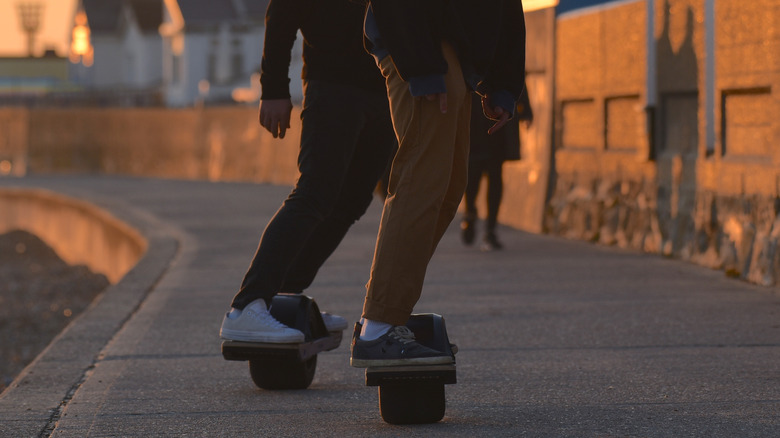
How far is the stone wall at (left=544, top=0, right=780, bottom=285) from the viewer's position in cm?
784

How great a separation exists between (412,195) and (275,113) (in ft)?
2.75

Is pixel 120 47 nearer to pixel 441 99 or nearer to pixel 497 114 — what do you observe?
pixel 497 114

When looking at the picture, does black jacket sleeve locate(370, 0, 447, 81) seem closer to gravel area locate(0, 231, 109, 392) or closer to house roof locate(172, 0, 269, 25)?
gravel area locate(0, 231, 109, 392)

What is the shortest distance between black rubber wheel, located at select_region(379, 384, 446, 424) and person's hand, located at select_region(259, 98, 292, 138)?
37.8 inches

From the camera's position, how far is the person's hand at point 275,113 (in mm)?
4527

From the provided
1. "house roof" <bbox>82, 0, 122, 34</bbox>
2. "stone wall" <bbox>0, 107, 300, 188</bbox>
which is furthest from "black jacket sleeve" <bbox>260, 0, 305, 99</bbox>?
"house roof" <bbox>82, 0, 122, 34</bbox>

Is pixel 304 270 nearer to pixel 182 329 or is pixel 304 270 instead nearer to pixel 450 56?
pixel 450 56

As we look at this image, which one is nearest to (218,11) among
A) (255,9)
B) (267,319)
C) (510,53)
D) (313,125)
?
(255,9)

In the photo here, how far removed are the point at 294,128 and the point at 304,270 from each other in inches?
607

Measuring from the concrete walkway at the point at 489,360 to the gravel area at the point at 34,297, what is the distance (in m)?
0.79

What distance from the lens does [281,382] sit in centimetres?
→ 474

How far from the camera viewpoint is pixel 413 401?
3998 millimetres

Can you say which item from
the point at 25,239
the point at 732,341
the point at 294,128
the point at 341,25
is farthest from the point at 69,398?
the point at 25,239

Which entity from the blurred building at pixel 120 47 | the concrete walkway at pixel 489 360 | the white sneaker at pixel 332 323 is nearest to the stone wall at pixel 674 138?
the concrete walkway at pixel 489 360
